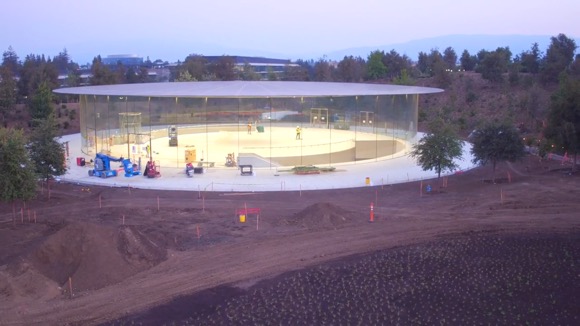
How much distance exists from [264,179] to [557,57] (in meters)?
61.1

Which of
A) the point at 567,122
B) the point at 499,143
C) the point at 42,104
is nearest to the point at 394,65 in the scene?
the point at 42,104

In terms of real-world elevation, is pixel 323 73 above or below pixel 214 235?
above

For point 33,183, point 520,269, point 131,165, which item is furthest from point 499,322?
point 131,165

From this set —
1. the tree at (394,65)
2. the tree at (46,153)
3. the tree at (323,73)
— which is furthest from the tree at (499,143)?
the tree at (394,65)

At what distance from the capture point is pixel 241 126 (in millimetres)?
38969

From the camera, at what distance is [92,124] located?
41.5 metres

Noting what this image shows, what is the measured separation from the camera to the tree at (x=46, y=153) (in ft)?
93.2

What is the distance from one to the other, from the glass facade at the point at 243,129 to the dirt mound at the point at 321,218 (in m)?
12.8

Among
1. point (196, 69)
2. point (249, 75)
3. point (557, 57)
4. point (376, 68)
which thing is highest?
point (557, 57)

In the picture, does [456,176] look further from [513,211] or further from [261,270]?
[261,270]

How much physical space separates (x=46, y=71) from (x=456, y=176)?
66044mm

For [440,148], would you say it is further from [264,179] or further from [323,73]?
[323,73]

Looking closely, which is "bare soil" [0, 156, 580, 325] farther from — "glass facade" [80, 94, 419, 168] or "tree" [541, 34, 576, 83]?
"tree" [541, 34, 576, 83]

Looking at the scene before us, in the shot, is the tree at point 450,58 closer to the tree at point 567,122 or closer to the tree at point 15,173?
the tree at point 567,122
